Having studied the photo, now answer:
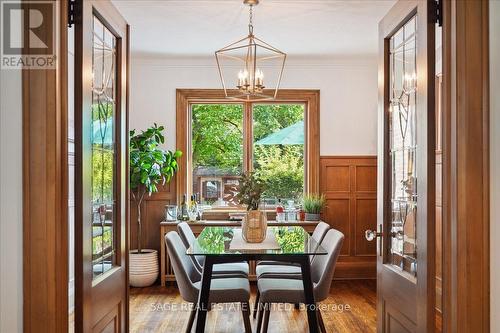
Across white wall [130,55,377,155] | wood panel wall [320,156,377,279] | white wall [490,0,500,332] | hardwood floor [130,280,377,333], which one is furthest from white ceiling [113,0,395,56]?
hardwood floor [130,280,377,333]

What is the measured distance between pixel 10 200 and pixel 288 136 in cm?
461

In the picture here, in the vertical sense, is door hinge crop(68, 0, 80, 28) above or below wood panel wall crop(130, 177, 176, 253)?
above

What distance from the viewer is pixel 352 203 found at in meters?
6.05

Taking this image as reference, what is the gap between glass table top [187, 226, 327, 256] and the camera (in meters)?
3.17

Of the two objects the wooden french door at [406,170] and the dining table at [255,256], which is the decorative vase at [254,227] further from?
the wooden french door at [406,170]

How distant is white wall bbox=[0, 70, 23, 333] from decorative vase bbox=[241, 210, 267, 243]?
1936 mm

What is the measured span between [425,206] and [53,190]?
152 centimetres

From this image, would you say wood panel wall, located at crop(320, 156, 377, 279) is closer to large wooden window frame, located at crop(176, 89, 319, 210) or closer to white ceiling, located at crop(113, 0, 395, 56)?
large wooden window frame, located at crop(176, 89, 319, 210)

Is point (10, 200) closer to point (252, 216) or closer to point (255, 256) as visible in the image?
point (255, 256)

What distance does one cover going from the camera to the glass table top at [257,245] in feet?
10.4

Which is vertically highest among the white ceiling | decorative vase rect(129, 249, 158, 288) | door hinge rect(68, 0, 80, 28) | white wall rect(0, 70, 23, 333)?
the white ceiling

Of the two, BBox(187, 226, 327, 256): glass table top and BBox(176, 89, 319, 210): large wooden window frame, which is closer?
BBox(187, 226, 327, 256): glass table top

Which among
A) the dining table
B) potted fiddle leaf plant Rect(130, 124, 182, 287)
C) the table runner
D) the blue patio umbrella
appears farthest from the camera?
the blue patio umbrella

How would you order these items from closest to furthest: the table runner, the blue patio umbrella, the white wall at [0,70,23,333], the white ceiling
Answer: the white wall at [0,70,23,333] → the table runner → the white ceiling → the blue patio umbrella
